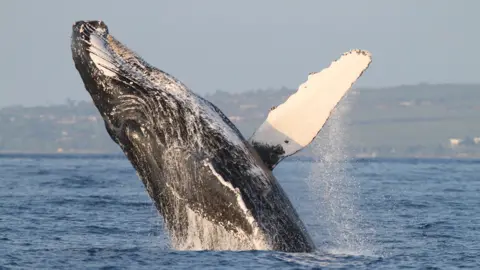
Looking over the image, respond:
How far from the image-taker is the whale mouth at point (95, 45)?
11.4m

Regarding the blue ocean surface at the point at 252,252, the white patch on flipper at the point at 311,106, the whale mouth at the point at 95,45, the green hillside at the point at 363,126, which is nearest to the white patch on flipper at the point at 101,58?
the whale mouth at the point at 95,45

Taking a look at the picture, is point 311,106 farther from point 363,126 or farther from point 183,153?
point 363,126

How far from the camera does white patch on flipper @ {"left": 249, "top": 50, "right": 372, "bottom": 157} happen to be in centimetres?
1208

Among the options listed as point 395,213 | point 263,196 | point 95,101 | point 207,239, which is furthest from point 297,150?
point 395,213

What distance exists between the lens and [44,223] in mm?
17266

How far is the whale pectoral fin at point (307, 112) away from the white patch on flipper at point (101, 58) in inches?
72.2

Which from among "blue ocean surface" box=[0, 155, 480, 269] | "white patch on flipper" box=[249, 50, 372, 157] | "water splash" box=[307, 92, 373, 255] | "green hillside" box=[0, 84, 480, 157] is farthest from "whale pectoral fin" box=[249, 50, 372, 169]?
"green hillside" box=[0, 84, 480, 157]

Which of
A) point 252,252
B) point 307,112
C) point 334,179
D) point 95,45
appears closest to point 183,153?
point 252,252

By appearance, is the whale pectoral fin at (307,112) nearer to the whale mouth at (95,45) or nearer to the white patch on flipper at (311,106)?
the white patch on flipper at (311,106)

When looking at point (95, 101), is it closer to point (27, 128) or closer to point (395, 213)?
point (395, 213)

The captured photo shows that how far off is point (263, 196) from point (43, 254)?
9.64 feet

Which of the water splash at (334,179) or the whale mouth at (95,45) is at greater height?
the whale mouth at (95,45)

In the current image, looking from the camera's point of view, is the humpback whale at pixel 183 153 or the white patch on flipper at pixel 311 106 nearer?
the humpback whale at pixel 183 153

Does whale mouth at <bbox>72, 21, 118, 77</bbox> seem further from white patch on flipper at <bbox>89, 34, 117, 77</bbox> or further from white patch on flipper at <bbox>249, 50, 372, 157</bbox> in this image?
white patch on flipper at <bbox>249, 50, 372, 157</bbox>
